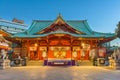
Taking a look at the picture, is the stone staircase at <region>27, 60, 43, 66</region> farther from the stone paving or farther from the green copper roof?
the stone paving

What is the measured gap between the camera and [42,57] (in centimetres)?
3078

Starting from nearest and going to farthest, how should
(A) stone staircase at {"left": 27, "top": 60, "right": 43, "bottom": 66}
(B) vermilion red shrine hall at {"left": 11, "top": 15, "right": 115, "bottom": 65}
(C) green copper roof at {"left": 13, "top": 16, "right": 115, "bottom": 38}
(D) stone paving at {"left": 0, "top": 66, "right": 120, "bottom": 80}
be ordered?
(D) stone paving at {"left": 0, "top": 66, "right": 120, "bottom": 80} < (A) stone staircase at {"left": 27, "top": 60, "right": 43, "bottom": 66} < (B) vermilion red shrine hall at {"left": 11, "top": 15, "right": 115, "bottom": 65} < (C) green copper roof at {"left": 13, "top": 16, "right": 115, "bottom": 38}

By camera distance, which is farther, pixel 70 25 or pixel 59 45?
pixel 70 25

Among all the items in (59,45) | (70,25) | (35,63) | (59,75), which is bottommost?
(59,75)

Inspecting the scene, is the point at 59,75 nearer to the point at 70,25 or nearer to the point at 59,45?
the point at 59,45

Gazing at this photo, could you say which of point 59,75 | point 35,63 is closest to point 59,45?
Result: point 35,63

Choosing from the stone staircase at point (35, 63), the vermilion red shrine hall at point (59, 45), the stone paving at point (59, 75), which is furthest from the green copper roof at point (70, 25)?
the stone paving at point (59, 75)

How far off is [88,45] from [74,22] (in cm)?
766

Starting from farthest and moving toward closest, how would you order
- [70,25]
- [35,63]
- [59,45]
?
1. [70,25]
2. [59,45]
3. [35,63]

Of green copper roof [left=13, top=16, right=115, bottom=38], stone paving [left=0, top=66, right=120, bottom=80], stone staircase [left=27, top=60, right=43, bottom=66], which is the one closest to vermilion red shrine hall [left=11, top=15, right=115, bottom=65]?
green copper roof [left=13, top=16, right=115, bottom=38]

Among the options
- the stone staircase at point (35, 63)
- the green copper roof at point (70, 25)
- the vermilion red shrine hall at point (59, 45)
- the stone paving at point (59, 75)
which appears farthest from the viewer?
the green copper roof at point (70, 25)

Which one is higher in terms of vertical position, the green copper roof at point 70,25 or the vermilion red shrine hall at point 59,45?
the green copper roof at point 70,25

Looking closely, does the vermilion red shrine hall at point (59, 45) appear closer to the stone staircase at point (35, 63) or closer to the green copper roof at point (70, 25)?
the green copper roof at point (70, 25)

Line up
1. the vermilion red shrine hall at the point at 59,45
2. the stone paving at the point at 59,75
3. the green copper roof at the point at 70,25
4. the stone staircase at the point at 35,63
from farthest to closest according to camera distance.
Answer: the green copper roof at the point at 70,25 → the vermilion red shrine hall at the point at 59,45 → the stone staircase at the point at 35,63 → the stone paving at the point at 59,75
